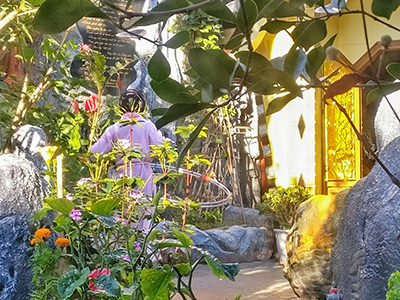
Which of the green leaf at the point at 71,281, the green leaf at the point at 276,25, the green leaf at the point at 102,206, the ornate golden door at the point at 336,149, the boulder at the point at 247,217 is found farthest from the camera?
the boulder at the point at 247,217

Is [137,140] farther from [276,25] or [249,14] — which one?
[249,14]

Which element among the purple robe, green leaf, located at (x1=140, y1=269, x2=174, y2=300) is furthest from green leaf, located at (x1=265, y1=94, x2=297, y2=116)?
the purple robe

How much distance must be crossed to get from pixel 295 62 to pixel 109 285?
4.56 feet

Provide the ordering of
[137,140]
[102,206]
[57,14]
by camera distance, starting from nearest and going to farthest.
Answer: [57,14], [102,206], [137,140]

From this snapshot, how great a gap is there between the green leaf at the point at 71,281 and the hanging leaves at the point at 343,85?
1.33m

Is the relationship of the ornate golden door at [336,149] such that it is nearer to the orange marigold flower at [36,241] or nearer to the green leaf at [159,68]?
the orange marigold flower at [36,241]

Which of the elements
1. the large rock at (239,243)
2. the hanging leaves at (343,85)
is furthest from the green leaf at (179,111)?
the large rock at (239,243)

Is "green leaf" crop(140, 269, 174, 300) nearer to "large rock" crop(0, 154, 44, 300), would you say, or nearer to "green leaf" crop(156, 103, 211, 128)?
"green leaf" crop(156, 103, 211, 128)

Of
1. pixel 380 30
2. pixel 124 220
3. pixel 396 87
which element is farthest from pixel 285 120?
pixel 396 87

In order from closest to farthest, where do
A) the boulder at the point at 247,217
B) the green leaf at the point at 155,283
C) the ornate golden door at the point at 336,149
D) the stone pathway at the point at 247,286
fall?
the green leaf at the point at 155,283 → the stone pathway at the point at 247,286 → the ornate golden door at the point at 336,149 → the boulder at the point at 247,217

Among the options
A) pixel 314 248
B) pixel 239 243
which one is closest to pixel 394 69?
pixel 314 248

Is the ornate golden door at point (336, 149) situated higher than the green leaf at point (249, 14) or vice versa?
the ornate golden door at point (336, 149)

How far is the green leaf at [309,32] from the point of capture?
0.73 m

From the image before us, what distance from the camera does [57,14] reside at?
1.80 ft
